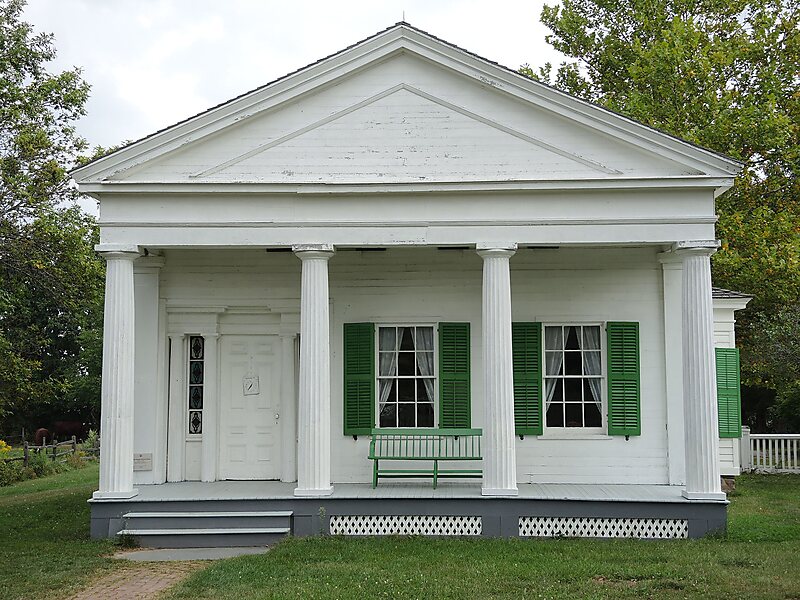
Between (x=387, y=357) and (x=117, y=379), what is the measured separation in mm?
3964

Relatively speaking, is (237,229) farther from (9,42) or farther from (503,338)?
(9,42)

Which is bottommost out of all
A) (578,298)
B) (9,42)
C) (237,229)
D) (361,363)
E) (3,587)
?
(3,587)

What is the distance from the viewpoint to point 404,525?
10828 mm

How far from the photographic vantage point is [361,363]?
12.6m

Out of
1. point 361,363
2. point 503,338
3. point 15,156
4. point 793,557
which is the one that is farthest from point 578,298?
point 15,156

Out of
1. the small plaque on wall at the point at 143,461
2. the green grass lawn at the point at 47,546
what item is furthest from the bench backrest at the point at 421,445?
the green grass lawn at the point at 47,546

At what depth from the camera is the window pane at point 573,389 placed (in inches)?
498

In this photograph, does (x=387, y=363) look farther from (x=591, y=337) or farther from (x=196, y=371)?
(x=591, y=337)

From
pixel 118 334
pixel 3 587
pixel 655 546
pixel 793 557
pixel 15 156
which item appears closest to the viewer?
pixel 3 587

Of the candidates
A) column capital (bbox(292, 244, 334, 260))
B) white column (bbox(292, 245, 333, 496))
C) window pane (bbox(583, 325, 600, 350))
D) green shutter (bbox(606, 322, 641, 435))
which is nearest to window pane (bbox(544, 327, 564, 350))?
window pane (bbox(583, 325, 600, 350))

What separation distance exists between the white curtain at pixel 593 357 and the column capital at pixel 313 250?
14.0ft

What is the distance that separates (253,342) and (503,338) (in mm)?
4108

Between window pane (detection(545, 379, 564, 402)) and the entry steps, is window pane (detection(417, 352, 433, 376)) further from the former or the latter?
the entry steps

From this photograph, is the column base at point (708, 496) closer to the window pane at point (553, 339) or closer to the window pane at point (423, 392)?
the window pane at point (553, 339)
